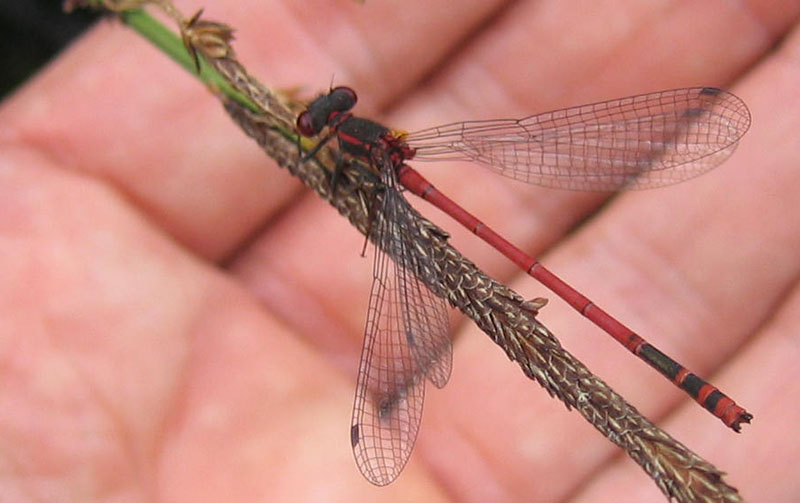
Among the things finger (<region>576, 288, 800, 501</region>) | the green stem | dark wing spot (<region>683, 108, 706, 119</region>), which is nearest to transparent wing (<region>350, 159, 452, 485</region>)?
the green stem

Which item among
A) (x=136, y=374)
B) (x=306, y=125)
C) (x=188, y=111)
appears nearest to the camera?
(x=306, y=125)

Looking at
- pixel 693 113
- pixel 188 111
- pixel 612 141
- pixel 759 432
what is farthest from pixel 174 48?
pixel 759 432

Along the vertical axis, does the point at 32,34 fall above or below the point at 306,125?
above

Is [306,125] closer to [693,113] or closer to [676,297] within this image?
[693,113]

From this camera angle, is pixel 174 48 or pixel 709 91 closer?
pixel 174 48

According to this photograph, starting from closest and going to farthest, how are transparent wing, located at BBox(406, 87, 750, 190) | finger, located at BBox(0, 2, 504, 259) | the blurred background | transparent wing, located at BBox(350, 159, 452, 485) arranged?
transparent wing, located at BBox(350, 159, 452, 485) → transparent wing, located at BBox(406, 87, 750, 190) → finger, located at BBox(0, 2, 504, 259) → the blurred background

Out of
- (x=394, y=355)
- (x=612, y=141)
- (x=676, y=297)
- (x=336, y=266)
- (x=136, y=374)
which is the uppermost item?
(x=336, y=266)

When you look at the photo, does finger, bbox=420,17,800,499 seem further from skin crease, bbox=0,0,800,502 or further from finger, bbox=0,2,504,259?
finger, bbox=0,2,504,259

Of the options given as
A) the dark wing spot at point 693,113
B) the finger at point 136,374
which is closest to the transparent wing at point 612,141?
the dark wing spot at point 693,113
